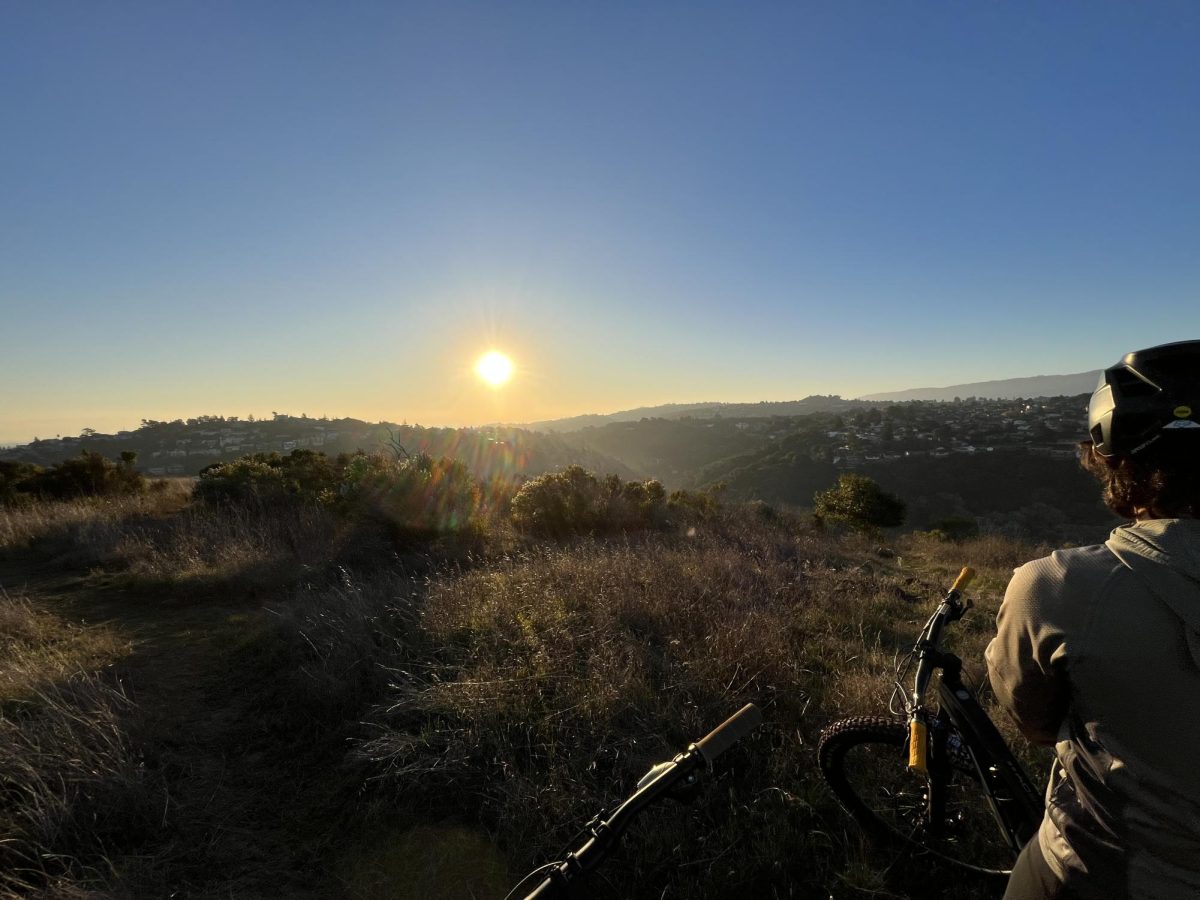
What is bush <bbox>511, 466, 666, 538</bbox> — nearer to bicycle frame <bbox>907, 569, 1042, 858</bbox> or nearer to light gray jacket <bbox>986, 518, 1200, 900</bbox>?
bicycle frame <bbox>907, 569, 1042, 858</bbox>

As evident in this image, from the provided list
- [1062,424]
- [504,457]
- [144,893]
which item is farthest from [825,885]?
[1062,424]

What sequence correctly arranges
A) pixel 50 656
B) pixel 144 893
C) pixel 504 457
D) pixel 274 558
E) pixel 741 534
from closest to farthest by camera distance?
pixel 144 893
pixel 50 656
pixel 274 558
pixel 741 534
pixel 504 457

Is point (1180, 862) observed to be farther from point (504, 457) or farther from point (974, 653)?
point (504, 457)

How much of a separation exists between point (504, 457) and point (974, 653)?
57.3ft

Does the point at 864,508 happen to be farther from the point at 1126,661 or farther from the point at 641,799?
the point at 641,799

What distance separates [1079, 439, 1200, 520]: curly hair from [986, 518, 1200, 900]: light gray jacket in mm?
138

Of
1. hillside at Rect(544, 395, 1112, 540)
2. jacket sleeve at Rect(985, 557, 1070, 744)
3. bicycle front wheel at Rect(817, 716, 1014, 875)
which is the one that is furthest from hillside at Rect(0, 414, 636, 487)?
hillside at Rect(544, 395, 1112, 540)

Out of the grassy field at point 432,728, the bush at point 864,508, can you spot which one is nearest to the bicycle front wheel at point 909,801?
the grassy field at point 432,728

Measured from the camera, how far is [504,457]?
20.8 m

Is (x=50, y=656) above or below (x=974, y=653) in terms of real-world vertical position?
above

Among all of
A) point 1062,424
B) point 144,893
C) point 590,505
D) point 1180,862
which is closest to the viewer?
point 1180,862

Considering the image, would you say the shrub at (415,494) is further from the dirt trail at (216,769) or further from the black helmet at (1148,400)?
the black helmet at (1148,400)

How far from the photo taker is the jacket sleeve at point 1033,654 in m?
1.35

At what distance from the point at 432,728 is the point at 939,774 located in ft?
10.5
